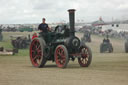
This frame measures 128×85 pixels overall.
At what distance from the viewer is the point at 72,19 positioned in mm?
12383

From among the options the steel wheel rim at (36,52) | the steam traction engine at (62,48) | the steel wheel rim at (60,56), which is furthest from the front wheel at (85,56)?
the steel wheel rim at (36,52)

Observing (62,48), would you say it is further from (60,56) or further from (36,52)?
(36,52)

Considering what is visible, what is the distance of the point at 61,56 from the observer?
12.1 meters

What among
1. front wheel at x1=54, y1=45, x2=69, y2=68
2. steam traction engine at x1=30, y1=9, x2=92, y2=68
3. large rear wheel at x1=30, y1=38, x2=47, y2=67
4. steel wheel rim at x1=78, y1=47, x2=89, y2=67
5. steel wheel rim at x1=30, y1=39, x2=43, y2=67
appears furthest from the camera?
steel wheel rim at x1=30, y1=39, x2=43, y2=67

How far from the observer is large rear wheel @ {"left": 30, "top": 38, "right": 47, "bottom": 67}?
12.8m

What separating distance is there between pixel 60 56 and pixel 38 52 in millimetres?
1427

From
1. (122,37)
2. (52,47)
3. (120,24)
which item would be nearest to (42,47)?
(52,47)

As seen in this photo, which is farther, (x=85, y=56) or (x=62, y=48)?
(x=85, y=56)

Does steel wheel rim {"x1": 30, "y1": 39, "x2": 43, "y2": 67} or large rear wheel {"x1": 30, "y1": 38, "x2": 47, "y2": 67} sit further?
steel wheel rim {"x1": 30, "y1": 39, "x2": 43, "y2": 67}

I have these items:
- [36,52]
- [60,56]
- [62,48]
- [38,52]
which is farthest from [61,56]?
[36,52]

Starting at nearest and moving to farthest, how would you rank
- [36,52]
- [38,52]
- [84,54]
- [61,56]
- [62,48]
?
[62,48]
[61,56]
[84,54]
[38,52]
[36,52]

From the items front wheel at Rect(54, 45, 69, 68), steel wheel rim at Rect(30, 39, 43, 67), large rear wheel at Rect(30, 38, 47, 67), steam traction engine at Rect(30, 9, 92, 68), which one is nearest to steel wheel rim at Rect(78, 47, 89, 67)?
steam traction engine at Rect(30, 9, 92, 68)

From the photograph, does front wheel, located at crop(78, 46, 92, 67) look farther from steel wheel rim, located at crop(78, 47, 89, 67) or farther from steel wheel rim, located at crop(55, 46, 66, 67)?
steel wheel rim, located at crop(55, 46, 66, 67)

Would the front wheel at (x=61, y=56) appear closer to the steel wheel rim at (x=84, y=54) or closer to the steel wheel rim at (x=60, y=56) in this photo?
the steel wheel rim at (x=60, y=56)
